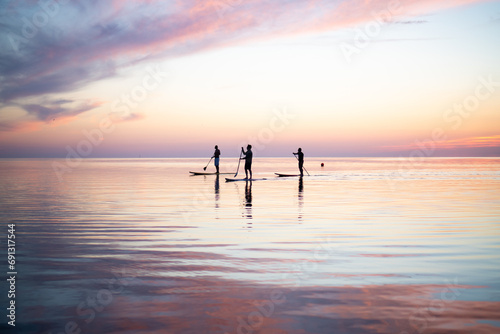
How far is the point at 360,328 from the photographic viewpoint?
4.96 m

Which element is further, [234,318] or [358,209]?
[358,209]

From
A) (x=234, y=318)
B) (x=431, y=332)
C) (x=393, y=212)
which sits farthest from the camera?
(x=393, y=212)

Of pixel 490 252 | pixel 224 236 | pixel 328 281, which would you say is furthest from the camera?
pixel 224 236

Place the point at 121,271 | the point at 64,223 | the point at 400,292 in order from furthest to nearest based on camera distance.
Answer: the point at 64,223 < the point at 121,271 < the point at 400,292

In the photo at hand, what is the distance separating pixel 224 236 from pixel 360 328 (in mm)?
6464

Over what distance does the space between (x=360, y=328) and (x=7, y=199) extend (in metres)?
20.5

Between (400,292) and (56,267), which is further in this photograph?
(56,267)

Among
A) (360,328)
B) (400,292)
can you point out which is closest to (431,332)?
(360,328)

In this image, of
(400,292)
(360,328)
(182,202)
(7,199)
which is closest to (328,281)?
(400,292)

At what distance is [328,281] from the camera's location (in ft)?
22.7

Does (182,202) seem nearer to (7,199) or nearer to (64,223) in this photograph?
(64,223)

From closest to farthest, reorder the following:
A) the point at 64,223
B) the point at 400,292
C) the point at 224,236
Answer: the point at 400,292
the point at 224,236
the point at 64,223

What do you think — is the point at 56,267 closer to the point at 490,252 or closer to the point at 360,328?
the point at 360,328

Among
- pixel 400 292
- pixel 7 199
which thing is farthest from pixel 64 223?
pixel 400 292
